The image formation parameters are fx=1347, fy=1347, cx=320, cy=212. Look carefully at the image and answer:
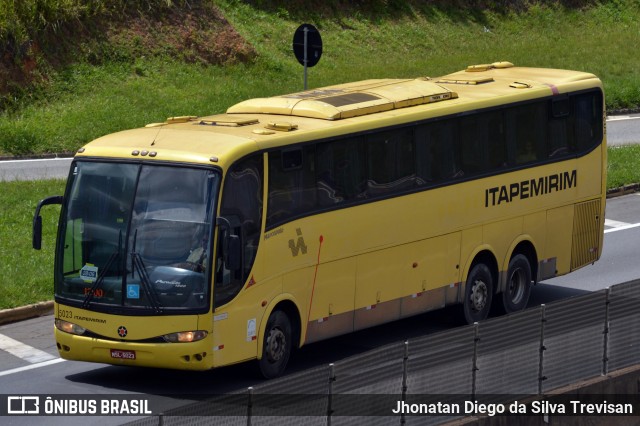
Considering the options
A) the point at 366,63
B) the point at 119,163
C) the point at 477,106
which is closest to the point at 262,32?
the point at 366,63

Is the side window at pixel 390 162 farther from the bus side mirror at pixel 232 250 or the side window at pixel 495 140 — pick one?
the bus side mirror at pixel 232 250

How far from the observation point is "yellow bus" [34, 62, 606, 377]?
15.1 metres

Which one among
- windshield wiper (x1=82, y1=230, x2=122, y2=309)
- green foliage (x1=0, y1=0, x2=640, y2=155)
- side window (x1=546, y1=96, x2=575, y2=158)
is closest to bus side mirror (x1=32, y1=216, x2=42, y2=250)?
windshield wiper (x1=82, y1=230, x2=122, y2=309)

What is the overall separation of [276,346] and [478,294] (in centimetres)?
451

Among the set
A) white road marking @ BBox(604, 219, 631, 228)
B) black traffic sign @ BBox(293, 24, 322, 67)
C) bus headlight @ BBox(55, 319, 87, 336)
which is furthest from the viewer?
white road marking @ BBox(604, 219, 631, 228)

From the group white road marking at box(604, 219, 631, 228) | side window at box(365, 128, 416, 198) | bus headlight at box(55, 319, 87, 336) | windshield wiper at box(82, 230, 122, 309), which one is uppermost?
side window at box(365, 128, 416, 198)

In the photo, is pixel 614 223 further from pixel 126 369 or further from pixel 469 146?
pixel 126 369

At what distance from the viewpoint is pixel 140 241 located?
49.6 ft

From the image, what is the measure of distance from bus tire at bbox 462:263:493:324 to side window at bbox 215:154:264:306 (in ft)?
15.7

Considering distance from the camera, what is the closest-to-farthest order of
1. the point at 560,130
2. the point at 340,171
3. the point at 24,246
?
the point at 340,171 → the point at 560,130 → the point at 24,246

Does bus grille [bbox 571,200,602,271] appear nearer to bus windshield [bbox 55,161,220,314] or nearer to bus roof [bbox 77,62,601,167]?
bus roof [bbox 77,62,601,167]

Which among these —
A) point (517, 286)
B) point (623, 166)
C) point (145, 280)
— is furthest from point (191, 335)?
point (623, 166)

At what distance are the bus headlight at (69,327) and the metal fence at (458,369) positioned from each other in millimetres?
4349

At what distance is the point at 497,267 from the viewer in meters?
19.9
